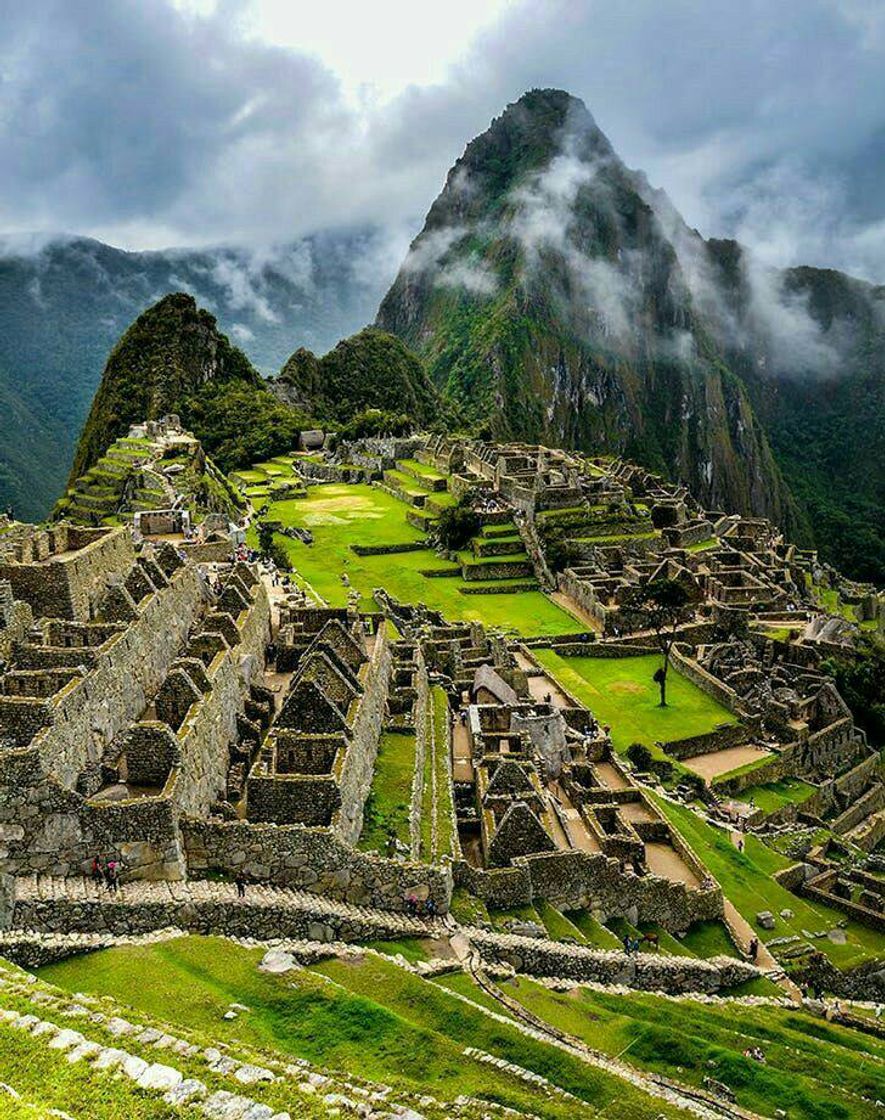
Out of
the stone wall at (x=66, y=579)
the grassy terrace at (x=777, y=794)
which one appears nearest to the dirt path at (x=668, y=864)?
the grassy terrace at (x=777, y=794)

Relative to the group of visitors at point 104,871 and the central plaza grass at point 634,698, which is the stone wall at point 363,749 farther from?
the central plaza grass at point 634,698

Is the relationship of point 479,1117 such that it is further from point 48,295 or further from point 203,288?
point 203,288

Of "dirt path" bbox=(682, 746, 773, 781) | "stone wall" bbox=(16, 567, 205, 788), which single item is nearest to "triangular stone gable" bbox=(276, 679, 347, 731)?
"stone wall" bbox=(16, 567, 205, 788)

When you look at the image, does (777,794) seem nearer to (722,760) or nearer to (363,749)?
(722,760)

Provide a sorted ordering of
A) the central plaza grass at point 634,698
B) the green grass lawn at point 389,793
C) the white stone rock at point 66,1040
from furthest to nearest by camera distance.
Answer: the central plaza grass at point 634,698 < the green grass lawn at point 389,793 < the white stone rock at point 66,1040

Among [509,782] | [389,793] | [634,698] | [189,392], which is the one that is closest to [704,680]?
[634,698]

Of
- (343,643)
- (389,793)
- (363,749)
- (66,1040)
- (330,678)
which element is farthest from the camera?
(343,643)
